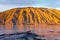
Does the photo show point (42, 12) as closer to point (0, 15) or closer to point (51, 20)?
point (51, 20)

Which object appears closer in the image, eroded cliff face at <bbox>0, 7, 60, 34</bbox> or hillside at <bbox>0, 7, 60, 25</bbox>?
eroded cliff face at <bbox>0, 7, 60, 34</bbox>

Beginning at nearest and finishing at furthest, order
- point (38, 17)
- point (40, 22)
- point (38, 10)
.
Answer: point (40, 22) < point (38, 17) < point (38, 10)

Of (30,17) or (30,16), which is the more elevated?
(30,16)

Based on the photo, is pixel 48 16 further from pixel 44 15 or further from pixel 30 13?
pixel 30 13

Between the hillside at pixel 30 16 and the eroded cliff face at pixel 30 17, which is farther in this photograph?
the hillside at pixel 30 16

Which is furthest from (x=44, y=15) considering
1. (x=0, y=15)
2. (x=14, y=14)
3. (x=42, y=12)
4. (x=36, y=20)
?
(x=0, y=15)

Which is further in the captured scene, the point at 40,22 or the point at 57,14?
the point at 57,14

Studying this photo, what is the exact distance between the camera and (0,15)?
19488 centimetres

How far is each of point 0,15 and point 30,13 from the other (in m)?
29.5

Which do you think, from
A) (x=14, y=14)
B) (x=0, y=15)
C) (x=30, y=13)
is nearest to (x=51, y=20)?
(x=30, y=13)

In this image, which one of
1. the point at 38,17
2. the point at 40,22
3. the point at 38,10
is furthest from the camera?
the point at 38,10

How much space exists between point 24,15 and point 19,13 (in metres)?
5.33

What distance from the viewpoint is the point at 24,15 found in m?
188

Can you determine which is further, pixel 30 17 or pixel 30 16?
pixel 30 16
